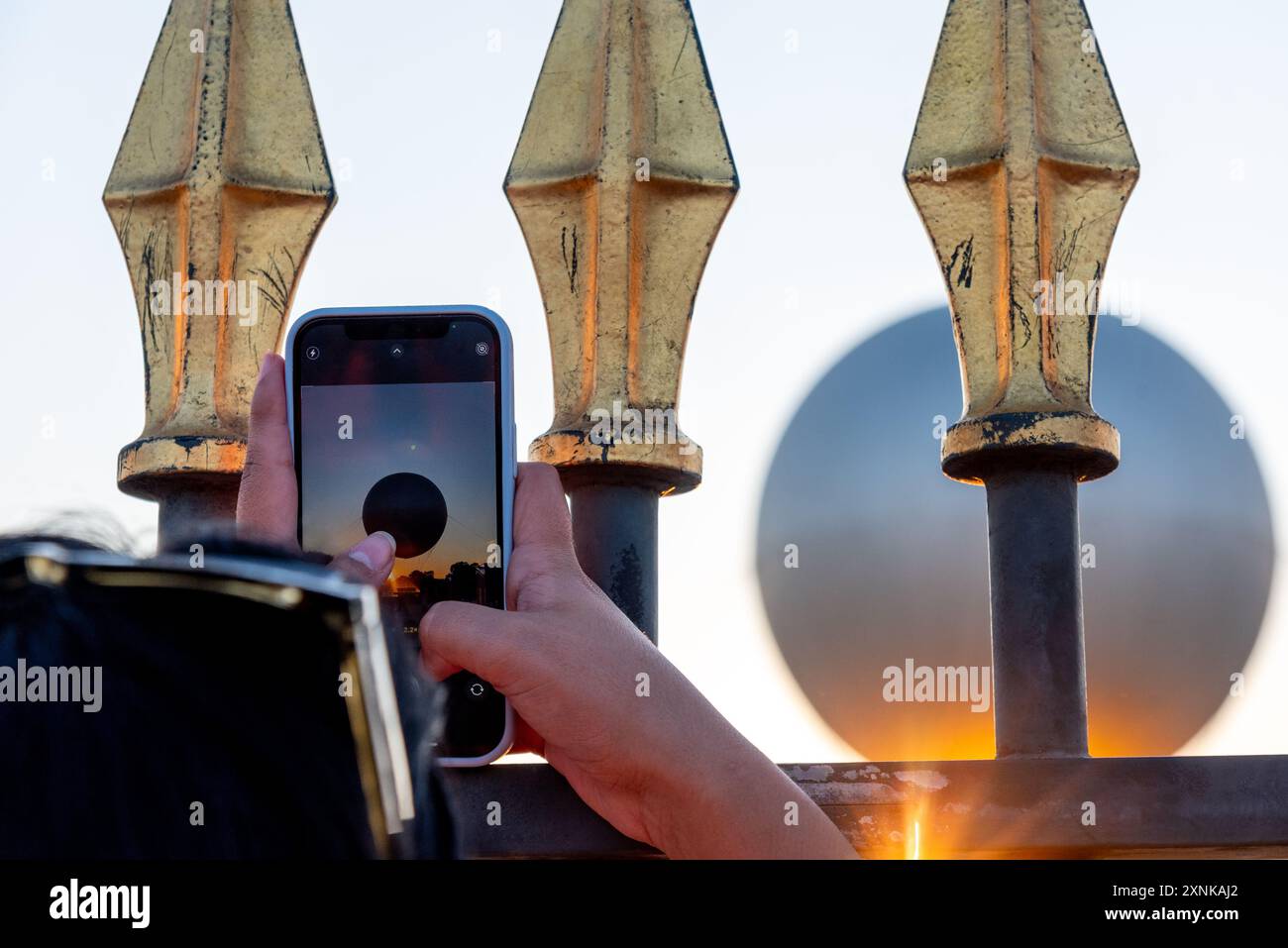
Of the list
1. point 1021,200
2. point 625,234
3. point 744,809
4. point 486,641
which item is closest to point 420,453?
point 486,641

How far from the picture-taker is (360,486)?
1.50m

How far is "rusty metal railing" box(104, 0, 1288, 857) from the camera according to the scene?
6.56 feet

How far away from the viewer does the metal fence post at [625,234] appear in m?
2.06

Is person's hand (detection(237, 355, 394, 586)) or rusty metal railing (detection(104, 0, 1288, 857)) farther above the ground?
rusty metal railing (detection(104, 0, 1288, 857))

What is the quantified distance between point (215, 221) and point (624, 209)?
58 centimetres

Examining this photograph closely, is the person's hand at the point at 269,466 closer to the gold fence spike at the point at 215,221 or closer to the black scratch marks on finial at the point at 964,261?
the gold fence spike at the point at 215,221

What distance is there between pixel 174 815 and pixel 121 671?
63 millimetres

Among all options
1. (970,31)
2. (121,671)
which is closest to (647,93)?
(970,31)

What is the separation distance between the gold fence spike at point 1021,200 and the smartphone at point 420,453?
754mm

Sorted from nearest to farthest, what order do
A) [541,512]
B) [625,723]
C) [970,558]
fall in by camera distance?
[625,723] → [541,512] → [970,558]

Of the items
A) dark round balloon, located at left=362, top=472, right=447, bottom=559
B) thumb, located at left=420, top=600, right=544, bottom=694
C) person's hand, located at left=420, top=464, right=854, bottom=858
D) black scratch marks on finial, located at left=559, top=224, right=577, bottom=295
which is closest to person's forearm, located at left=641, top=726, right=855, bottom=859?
person's hand, located at left=420, top=464, right=854, bottom=858

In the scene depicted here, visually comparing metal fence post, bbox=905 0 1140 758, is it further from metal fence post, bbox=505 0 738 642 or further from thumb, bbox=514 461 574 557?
thumb, bbox=514 461 574 557

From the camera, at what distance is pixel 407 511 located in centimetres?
150

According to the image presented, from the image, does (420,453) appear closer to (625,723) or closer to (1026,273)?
(625,723)
